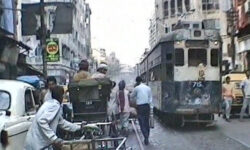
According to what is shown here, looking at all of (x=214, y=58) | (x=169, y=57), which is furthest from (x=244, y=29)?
(x=169, y=57)

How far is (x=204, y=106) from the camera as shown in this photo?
758 inches

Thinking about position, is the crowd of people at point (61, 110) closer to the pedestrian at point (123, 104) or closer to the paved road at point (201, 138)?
the pedestrian at point (123, 104)

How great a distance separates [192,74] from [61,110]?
12.4m

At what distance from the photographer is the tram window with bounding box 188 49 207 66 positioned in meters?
19.6

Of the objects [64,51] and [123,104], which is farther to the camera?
[64,51]

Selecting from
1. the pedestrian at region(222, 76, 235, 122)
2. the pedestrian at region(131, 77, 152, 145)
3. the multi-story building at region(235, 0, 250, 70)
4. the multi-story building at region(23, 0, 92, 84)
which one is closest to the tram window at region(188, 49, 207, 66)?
the pedestrian at region(222, 76, 235, 122)

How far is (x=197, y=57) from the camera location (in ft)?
64.7

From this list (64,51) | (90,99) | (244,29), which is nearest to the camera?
(90,99)

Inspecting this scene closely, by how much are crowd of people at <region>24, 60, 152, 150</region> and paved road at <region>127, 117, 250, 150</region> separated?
2.45ft

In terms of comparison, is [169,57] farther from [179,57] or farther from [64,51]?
[64,51]

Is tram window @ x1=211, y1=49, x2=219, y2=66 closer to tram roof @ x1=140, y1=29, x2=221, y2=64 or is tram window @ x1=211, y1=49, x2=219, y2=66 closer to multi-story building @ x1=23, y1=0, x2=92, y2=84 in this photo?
tram roof @ x1=140, y1=29, x2=221, y2=64

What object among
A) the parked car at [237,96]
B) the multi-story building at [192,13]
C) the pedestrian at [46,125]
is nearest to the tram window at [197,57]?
the parked car at [237,96]

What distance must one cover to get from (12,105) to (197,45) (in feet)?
36.7

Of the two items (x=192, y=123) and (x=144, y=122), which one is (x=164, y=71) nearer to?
(x=192, y=123)
